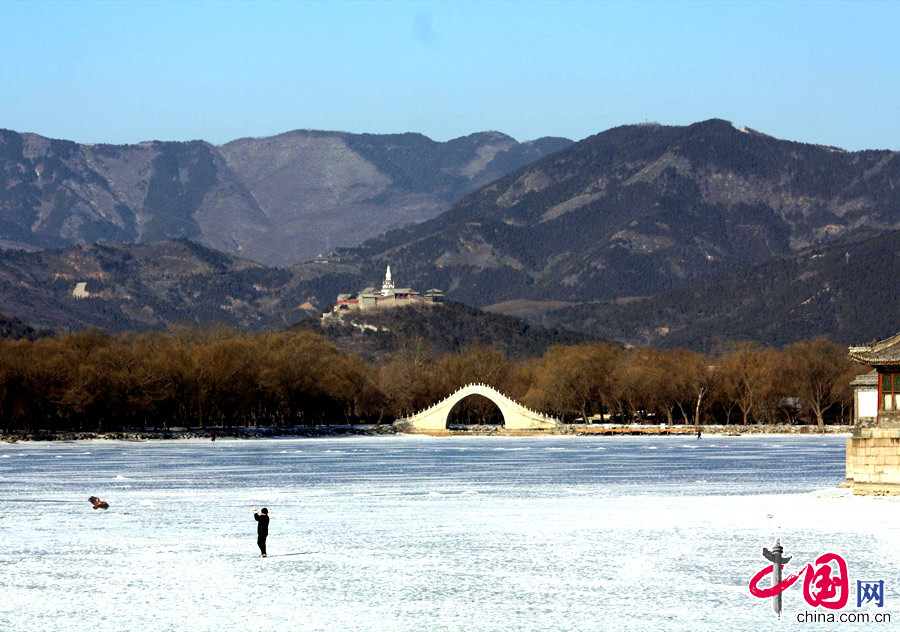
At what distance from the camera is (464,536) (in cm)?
4759

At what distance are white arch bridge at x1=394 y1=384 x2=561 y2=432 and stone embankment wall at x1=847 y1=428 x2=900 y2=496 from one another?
128254 mm

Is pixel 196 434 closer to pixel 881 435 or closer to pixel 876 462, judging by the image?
pixel 876 462

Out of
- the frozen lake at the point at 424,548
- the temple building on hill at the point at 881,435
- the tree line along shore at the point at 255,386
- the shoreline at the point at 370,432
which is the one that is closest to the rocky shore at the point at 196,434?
the shoreline at the point at 370,432

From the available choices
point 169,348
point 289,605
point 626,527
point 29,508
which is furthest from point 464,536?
point 169,348

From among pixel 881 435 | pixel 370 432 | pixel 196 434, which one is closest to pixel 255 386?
pixel 196 434

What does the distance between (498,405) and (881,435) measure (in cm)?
13547

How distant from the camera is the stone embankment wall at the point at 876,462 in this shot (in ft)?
180

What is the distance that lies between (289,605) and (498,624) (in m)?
5.39

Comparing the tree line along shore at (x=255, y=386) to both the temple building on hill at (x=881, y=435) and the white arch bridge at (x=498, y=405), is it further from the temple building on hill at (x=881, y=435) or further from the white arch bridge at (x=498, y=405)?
the temple building on hill at (x=881, y=435)

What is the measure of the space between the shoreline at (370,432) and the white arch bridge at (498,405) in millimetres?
1796

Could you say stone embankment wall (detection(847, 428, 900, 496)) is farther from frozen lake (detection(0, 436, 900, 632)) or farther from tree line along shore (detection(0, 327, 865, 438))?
tree line along shore (detection(0, 327, 865, 438))

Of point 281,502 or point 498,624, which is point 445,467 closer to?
point 281,502

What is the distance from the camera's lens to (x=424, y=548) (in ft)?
146

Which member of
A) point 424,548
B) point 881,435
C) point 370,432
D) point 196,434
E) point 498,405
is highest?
point 498,405
